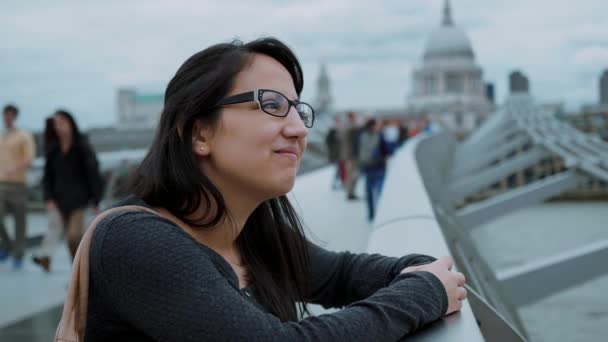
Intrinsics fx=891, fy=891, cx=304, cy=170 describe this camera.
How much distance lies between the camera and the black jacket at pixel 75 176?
18.9 feet

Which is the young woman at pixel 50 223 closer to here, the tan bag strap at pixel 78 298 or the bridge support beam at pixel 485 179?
the bridge support beam at pixel 485 179

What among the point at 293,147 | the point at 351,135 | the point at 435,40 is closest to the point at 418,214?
the point at 293,147

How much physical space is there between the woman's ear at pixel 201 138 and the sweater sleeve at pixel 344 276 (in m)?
0.51

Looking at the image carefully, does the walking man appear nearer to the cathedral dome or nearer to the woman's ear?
the woman's ear

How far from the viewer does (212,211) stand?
1.73 meters

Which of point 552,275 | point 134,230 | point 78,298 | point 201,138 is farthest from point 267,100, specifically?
point 552,275

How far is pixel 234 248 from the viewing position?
1.96 m

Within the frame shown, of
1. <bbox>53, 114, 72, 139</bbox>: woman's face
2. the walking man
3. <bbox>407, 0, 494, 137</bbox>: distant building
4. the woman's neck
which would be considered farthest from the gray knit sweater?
<bbox>407, 0, 494, 137</bbox>: distant building

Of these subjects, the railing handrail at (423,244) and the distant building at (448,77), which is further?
the distant building at (448,77)

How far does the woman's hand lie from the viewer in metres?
1.64

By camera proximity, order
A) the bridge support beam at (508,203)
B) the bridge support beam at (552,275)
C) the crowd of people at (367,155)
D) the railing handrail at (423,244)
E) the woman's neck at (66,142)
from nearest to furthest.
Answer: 1. the railing handrail at (423,244)
2. the bridge support beam at (552,275)
3. the bridge support beam at (508,203)
4. the woman's neck at (66,142)
5. the crowd of people at (367,155)

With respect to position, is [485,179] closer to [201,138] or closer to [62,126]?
[62,126]

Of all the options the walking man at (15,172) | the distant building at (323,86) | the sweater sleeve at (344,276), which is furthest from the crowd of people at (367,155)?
the distant building at (323,86)

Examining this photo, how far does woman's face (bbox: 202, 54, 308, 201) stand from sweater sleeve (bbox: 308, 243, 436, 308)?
0.38m
